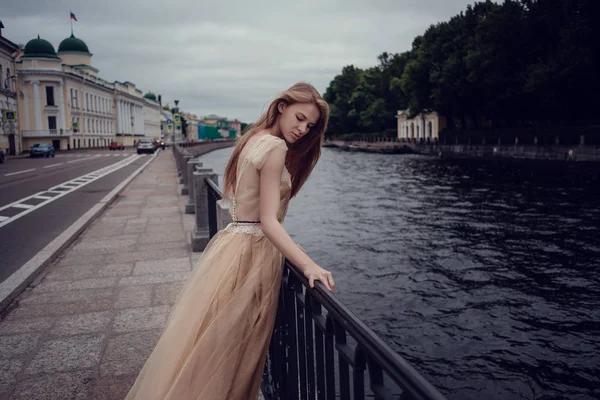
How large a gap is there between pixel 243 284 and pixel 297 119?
2.69 ft

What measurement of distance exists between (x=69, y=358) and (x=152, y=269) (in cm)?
243

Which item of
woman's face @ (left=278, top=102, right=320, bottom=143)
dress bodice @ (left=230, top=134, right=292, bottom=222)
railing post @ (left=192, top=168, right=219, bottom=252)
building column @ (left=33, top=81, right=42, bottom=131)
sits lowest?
railing post @ (left=192, top=168, right=219, bottom=252)

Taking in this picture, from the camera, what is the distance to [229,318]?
2.27 metres

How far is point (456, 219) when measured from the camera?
16.2m

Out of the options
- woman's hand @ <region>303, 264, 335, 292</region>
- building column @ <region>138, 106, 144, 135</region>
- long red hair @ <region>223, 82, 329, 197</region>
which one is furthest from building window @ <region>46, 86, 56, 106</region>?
woman's hand @ <region>303, 264, 335, 292</region>

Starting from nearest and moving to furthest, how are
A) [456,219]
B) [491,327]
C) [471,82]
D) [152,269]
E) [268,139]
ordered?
[268,139] → [152,269] → [491,327] → [456,219] → [471,82]

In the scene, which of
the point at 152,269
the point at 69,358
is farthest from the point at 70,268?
the point at 69,358

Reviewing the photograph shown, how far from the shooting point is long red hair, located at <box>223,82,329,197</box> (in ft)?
7.92

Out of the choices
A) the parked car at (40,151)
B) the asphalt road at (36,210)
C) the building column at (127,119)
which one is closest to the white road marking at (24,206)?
the asphalt road at (36,210)

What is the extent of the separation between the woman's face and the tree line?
3727 cm

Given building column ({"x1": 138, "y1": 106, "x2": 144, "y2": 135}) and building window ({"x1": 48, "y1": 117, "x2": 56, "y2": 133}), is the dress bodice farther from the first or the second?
building column ({"x1": 138, "y1": 106, "x2": 144, "y2": 135})

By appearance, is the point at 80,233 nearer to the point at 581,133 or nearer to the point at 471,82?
the point at 581,133

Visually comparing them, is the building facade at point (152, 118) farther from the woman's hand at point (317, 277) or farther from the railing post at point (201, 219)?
the woman's hand at point (317, 277)

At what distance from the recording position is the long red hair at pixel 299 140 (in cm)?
241
